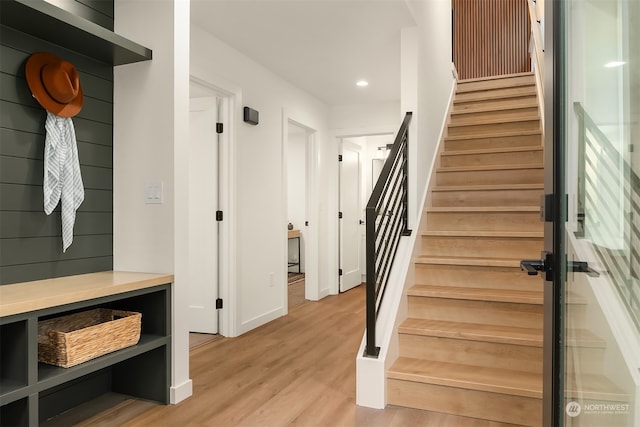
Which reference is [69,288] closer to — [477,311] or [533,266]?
[533,266]

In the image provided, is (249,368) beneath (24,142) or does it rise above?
beneath

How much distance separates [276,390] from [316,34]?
99.2 inches

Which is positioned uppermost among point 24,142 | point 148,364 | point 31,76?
point 31,76

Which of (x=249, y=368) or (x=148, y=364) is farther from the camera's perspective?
(x=249, y=368)

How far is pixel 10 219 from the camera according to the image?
2.06 meters

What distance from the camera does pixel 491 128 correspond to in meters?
4.44

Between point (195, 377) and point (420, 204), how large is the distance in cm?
197

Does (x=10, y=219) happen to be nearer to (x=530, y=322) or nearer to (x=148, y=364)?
(x=148, y=364)

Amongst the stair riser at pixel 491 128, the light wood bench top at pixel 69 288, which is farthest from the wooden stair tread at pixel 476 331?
the stair riser at pixel 491 128

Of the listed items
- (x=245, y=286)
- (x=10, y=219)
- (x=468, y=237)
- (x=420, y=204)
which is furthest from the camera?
(x=245, y=286)

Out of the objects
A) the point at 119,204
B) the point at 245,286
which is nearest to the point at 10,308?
the point at 119,204

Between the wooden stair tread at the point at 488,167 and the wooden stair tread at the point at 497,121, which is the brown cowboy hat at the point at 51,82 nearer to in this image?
the wooden stair tread at the point at 488,167

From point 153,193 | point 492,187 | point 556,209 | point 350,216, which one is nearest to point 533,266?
point 556,209

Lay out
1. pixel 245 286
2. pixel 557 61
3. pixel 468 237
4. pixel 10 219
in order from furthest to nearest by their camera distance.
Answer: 1. pixel 245 286
2. pixel 468 237
3. pixel 10 219
4. pixel 557 61
